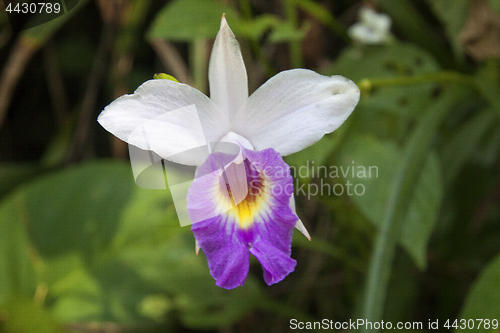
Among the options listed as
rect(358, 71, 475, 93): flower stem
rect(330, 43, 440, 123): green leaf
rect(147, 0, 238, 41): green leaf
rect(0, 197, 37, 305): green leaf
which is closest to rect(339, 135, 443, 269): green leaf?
rect(330, 43, 440, 123): green leaf

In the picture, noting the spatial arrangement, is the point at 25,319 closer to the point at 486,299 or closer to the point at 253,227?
the point at 253,227

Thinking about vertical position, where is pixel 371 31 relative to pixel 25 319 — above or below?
above

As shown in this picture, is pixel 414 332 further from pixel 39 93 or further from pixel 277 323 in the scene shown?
pixel 39 93

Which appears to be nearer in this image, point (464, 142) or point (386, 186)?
point (386, 186)

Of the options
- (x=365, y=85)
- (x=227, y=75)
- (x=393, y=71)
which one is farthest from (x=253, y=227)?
(x=393, y=71)

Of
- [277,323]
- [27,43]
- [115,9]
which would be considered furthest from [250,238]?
[115,9]

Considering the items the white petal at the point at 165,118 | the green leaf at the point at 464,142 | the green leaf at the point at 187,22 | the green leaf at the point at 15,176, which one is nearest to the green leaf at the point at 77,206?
the green leaf at the point at 15,176

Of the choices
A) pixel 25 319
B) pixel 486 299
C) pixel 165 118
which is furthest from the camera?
pixel 25 319
